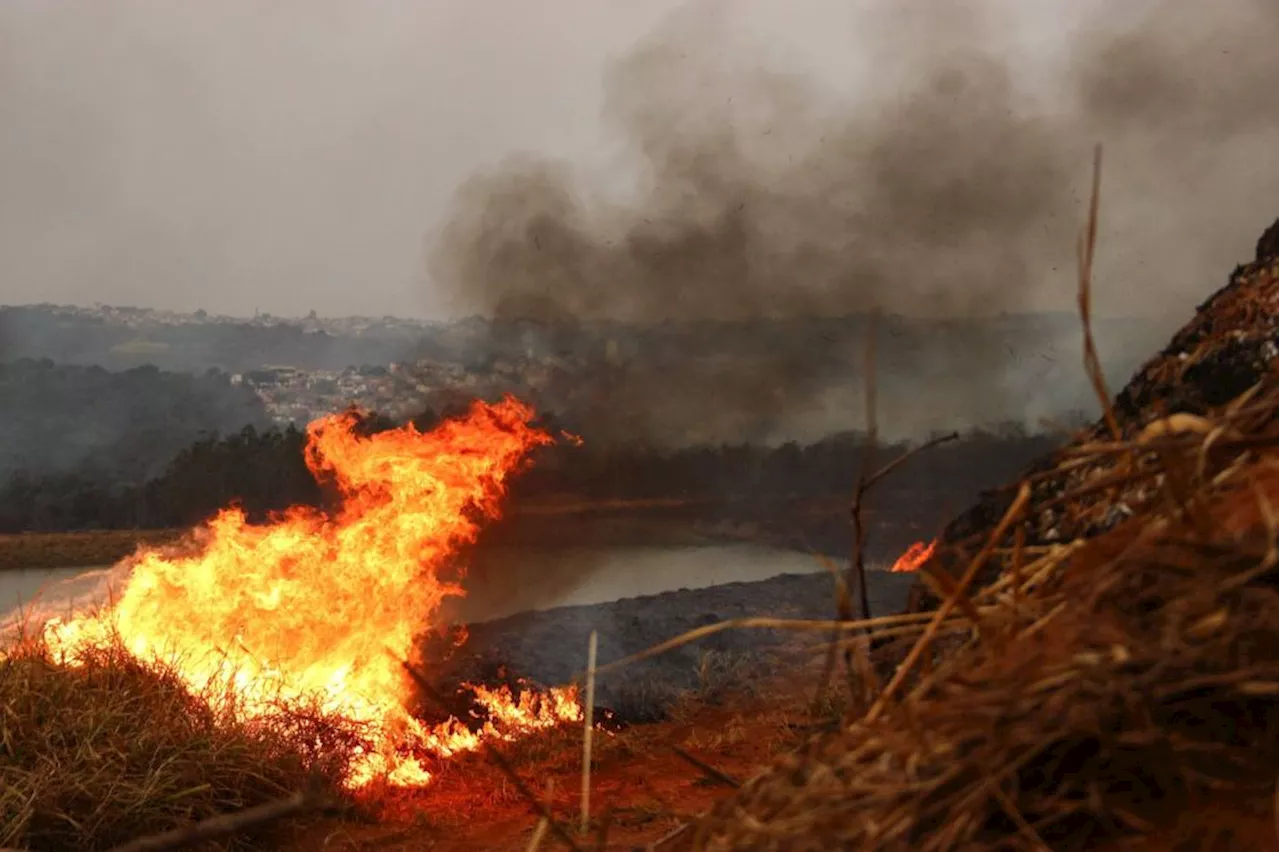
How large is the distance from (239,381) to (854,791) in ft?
37.6

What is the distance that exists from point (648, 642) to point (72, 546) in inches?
243

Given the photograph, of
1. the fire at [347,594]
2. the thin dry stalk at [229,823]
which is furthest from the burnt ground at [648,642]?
the thin dry stalk at [229,823]

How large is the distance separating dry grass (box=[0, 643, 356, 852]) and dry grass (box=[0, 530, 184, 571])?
14.3 ft

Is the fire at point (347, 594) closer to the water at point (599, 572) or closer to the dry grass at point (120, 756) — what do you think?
the dry grass at point (120, 756)

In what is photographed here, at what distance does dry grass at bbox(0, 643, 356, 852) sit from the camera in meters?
4.93

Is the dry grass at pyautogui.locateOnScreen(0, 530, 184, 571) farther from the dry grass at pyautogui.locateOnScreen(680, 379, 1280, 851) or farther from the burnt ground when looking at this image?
the dry grass at pyautogui.locateOnScreen(680, 379, 1280, 851)

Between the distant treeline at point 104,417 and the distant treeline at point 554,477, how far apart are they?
16 cm

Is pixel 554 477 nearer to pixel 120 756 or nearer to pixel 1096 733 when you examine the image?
pixel 120 756

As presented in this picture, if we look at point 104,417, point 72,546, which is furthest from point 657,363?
point 72,546

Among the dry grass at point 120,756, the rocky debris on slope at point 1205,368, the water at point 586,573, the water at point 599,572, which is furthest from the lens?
the water at point 599,572

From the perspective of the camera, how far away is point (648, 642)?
9148mm

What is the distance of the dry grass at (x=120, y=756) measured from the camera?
194 inches

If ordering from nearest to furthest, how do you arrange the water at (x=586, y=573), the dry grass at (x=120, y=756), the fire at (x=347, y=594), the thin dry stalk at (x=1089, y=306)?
the thin dry stalk at (x=1089, y=306), the dry grass at (x=120, y=756), the fire at (x=347, y=594), the water at (x=586, y=573)

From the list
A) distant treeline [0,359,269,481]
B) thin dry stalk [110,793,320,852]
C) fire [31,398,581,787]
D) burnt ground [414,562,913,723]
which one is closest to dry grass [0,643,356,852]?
fire [31,398,581,787]
